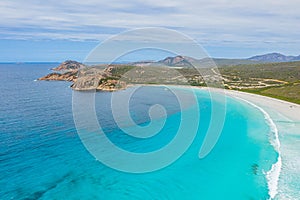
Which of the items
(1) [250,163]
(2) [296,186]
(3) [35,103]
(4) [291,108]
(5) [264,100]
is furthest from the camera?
(5) [264,100]

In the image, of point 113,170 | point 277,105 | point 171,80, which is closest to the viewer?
point 113,170

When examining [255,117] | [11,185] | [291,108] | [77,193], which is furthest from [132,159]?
[291,108]

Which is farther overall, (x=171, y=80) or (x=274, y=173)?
(x=171, y=80)

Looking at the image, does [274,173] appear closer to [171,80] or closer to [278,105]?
[278,105]

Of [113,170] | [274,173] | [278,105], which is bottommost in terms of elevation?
[274,173]

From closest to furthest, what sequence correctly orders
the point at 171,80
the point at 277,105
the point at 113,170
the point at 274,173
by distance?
1. the point at 274,173
2. the point at 113,170
3. the point at 277,105
4. the point at 171,80

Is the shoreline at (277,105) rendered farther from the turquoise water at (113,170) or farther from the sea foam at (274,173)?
the sea foam at (274,173)

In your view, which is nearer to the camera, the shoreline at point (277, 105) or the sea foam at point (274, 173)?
the sea foam at point (274, 173)

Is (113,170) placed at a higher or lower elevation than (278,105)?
lower

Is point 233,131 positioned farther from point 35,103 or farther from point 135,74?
point 135,74

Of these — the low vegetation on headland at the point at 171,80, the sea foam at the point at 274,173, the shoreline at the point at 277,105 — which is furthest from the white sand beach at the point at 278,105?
the sea foam at the point at 274,173

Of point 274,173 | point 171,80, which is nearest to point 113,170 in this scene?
point 274,173
